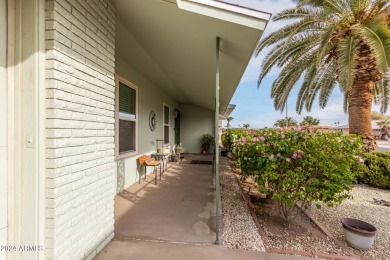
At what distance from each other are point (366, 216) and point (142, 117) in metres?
5.53

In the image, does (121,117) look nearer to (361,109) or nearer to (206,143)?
(361,109)

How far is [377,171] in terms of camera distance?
5684mm

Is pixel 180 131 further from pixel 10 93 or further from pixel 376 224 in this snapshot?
pixel 10 93

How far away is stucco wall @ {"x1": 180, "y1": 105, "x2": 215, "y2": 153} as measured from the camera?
11.7m

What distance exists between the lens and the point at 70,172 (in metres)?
1.82

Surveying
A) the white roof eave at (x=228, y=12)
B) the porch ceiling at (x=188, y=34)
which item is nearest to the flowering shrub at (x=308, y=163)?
the porch ceiling at (x=188, y=34)

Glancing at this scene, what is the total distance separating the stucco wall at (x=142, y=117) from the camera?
14.7ft

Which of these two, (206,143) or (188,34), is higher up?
(188,34)

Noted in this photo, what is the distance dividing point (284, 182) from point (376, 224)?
7.15 ft

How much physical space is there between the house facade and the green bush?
5559mm

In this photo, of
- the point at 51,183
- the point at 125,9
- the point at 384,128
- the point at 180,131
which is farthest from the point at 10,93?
the point at 384,128

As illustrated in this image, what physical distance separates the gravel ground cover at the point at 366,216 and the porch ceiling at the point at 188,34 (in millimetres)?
3028

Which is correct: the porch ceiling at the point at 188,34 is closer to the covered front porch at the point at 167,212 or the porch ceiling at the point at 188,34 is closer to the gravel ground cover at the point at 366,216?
the covered front porch at the point at 167,212

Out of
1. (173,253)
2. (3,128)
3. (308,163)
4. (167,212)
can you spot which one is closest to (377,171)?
(308,163)
